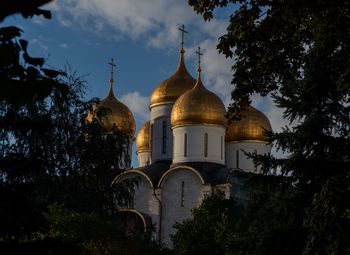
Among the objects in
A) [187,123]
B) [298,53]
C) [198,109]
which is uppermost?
[198,109]

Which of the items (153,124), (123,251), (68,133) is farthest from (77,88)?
(153,124)

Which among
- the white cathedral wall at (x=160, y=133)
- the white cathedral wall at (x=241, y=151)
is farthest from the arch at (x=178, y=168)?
the white cathedral wall at (x=241, y=151)

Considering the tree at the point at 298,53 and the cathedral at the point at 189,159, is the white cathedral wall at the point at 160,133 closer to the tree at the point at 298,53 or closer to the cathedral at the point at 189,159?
the cathedral at the point at 189,159

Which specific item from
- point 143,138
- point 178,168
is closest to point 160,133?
point 143,138

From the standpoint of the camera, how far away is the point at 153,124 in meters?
35.6

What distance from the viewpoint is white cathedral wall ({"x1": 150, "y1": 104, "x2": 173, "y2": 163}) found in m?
34.4

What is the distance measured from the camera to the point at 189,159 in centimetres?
3162

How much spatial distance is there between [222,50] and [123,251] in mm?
9628

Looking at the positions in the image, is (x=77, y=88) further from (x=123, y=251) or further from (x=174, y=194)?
(x=174, y=194)

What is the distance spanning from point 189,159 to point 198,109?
7.93ft

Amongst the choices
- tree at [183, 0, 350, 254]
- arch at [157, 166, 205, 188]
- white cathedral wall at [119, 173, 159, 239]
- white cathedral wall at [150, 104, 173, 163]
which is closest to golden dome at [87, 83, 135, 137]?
white cathedral wall at [150, 104, 173, 163]

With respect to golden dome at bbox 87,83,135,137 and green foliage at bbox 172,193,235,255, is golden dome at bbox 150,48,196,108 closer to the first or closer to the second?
golden dome at bbox 87,83,135,137

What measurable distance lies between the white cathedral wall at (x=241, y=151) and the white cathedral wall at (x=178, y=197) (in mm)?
3325

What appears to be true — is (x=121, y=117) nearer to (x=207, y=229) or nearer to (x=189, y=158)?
(x=189, y=158)
